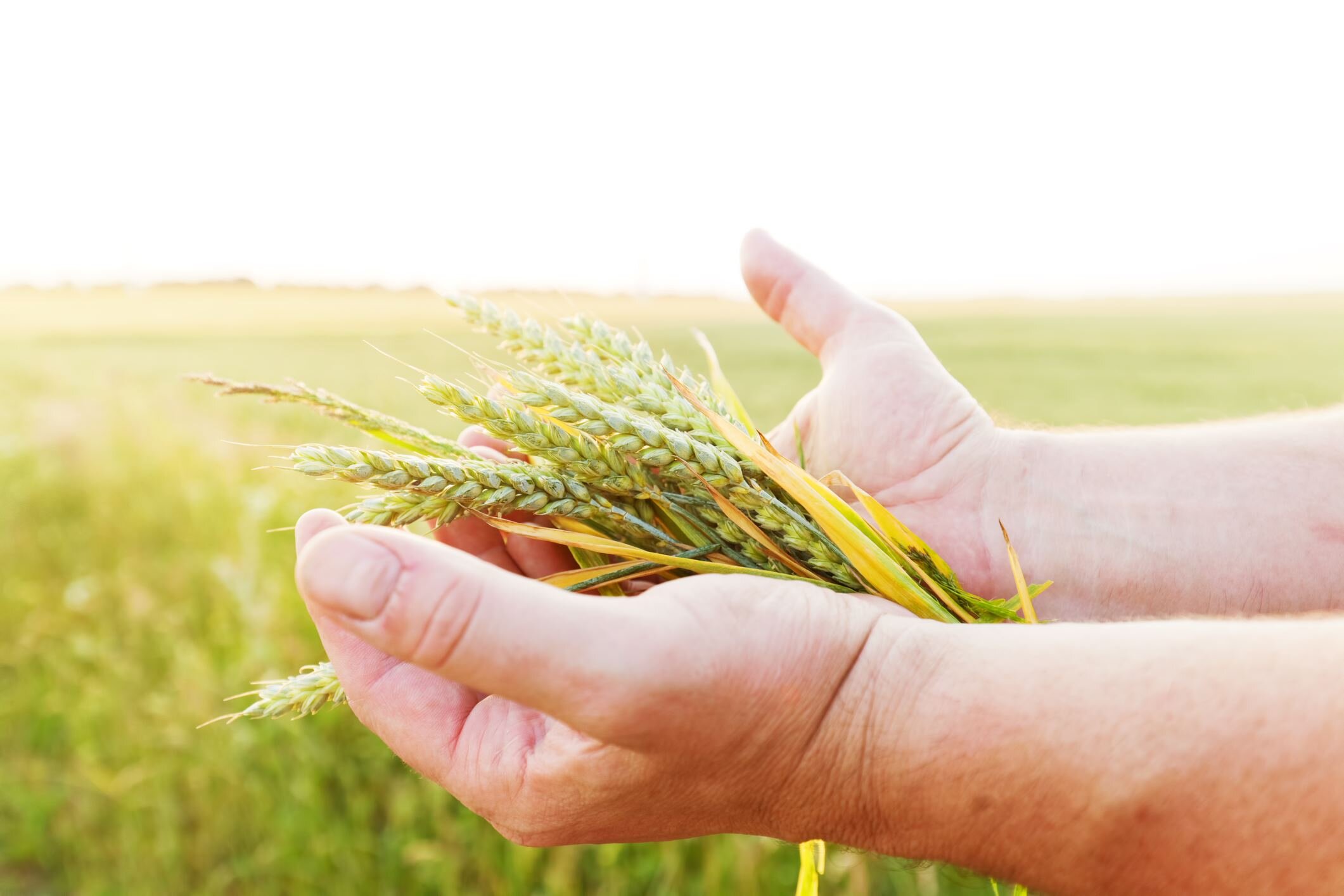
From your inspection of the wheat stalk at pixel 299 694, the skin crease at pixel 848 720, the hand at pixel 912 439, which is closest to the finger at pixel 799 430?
the hand at pixel 912 439

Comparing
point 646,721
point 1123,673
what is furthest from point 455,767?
point 1123,673

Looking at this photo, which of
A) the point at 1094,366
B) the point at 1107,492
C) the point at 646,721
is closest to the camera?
the point at 646,721

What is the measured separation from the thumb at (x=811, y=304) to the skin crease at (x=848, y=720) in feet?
3.25

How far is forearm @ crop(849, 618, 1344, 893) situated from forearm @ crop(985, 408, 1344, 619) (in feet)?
2.62

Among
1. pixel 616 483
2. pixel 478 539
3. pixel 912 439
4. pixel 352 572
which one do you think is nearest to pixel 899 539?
pixel 912 439

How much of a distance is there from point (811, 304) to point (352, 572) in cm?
166

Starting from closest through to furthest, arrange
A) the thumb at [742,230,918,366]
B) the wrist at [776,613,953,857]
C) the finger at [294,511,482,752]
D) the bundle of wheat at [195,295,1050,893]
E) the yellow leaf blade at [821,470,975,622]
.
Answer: the wrist at [776,613,953,857] < the bundle of wheat at [195,295,1050,893] < the finger at [294,511,482,752] < the yellow leaf blade at [821,470,975,622] < the thumb at [742,230,918,366]

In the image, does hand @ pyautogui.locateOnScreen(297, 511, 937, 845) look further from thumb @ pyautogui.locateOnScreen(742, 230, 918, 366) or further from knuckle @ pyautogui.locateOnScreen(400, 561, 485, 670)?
thumb @ pyautogui.locateOnScreen(742, 230, 918, 366)

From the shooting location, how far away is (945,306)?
44.6m

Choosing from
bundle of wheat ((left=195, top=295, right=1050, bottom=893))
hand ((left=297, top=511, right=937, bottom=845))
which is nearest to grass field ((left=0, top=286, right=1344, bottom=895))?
bundle of wheat ((left=195, top=295, right=1050, bottom=893))

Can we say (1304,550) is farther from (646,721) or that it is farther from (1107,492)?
(646,721)

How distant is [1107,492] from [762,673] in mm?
1431

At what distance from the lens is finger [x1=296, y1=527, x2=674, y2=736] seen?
1079mm

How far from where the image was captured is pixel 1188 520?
2.10m
